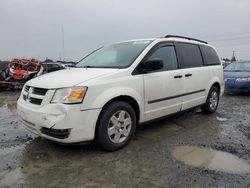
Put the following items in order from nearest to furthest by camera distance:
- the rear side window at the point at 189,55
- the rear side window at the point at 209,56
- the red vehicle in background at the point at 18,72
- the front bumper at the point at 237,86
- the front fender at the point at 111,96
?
the front fender at the point at 111,96, the rear side window at the point at 189,55, the rear side window at the point at 209,56, the front bumper at the point at 237,86, the red vehicle in background at the point at 18,72

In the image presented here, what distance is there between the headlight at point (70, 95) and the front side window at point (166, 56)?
1572 mm

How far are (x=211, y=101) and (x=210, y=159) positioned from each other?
2.90 m

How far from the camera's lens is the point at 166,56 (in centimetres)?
471

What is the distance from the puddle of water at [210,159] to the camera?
331cm

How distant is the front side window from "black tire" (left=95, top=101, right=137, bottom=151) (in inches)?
43.7


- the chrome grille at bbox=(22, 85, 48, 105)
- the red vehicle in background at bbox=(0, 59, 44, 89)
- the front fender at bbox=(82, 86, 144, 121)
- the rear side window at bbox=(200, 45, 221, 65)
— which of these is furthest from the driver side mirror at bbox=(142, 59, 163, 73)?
the red vehicle in background at bbox=(0, 59, 44, 89)

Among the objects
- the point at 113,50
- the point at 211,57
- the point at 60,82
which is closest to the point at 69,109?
the point at 60,82

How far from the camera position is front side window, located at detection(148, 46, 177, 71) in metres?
4.51

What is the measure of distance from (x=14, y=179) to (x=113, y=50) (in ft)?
9.37

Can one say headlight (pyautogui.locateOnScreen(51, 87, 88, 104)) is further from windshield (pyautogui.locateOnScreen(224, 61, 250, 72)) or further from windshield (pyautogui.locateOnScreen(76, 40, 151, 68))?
windshield (pyautogui.locateOnScreen(224, 61, 250, 72))

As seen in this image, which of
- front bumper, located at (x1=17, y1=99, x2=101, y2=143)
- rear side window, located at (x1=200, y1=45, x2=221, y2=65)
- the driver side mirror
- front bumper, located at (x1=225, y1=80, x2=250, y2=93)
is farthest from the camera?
front bumper, located at (x1=225, y1=80, x2=250, y2=93)

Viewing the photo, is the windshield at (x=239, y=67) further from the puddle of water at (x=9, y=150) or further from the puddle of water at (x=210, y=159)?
the puddle of water at (x=9, y=150)

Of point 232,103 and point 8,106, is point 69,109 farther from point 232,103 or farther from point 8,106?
point 232,103

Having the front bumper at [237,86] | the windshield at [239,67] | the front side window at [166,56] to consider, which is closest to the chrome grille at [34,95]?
the front side window at [166,56]
